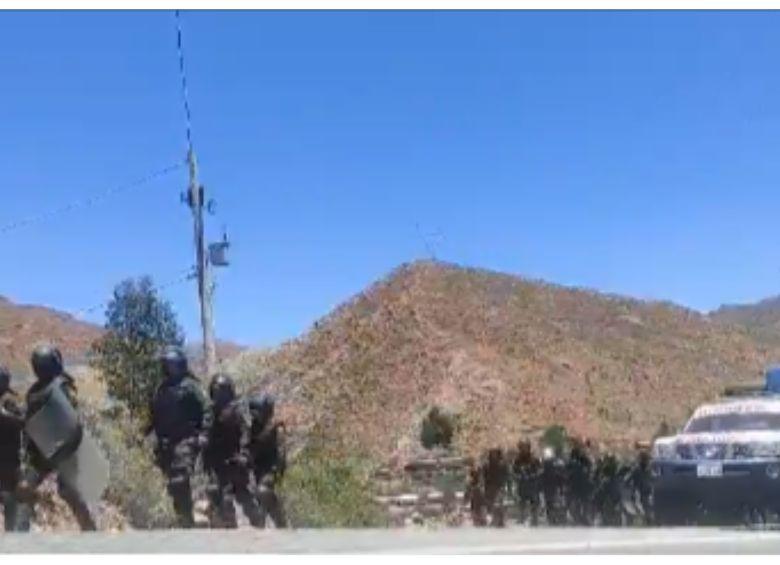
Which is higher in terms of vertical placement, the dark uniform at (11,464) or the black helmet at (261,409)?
the black helmet at (261,409)

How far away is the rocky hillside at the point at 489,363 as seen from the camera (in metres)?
62.3

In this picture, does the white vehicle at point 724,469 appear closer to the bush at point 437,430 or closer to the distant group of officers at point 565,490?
the distant group of officers at point 565,490

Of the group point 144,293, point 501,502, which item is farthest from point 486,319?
point 501,502

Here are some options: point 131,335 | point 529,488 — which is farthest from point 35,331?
point 529,488

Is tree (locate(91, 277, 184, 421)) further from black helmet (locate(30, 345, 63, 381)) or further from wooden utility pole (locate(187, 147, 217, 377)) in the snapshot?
black helmet (locate(30, 345, 63, 381))

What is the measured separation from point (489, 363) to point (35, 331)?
2838 cm

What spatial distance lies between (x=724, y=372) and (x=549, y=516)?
56.2m

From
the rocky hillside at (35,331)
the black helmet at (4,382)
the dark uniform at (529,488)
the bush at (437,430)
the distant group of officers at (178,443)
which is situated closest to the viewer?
the distant group of officers at (178,443)

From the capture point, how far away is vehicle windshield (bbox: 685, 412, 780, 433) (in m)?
19.0

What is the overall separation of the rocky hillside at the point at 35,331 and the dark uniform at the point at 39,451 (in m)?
54.7

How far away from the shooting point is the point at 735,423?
761 inches

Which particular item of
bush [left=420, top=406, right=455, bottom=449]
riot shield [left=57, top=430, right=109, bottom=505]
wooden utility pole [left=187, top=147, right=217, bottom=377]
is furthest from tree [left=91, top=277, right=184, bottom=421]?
riot shield [left=57, top=430, right=109, bottom=505]

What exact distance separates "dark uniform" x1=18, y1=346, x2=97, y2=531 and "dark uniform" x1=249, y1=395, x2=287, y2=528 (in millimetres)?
2380

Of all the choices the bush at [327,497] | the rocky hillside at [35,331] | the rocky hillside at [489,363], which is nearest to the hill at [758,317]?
the rocky hillside at [489,363]
